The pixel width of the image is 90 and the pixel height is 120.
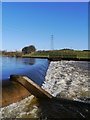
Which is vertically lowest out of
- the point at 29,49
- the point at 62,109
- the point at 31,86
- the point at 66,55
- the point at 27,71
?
the point at 62,109

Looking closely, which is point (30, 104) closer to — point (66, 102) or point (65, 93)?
point (66, 102)

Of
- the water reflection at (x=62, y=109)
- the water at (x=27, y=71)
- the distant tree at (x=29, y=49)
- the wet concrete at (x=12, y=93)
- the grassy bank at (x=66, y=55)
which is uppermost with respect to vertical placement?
the distant tree at (x=29, y=49)

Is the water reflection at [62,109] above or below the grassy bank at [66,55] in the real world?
below

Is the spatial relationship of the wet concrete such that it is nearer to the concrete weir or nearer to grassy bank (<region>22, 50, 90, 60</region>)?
the concrete weir

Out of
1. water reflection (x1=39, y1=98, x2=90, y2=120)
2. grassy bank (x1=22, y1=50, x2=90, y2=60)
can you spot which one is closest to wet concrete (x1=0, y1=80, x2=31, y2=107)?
water reflection (x1=39, y1=98, x2=90, y2=120)

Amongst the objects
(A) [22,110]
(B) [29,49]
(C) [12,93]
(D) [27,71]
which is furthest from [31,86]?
(B) [29,49]

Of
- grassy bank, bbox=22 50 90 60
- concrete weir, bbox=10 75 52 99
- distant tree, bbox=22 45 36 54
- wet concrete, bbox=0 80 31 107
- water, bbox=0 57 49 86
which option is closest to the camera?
wet concrete, bbox=0 80 31 107

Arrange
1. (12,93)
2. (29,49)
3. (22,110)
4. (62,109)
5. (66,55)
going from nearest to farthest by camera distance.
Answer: (22,110) → (62,109) → (12,93) → (66,55) → (29,49)

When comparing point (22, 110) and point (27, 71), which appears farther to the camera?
point (27, 71)

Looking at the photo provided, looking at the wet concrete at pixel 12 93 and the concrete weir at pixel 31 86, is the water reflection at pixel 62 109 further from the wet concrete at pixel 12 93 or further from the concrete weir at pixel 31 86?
the wet concrete at pixel 12 93

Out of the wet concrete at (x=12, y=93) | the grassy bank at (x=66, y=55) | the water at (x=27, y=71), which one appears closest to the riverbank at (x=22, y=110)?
the wet concrete at (x=12, y=93)

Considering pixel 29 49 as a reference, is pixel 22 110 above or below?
below

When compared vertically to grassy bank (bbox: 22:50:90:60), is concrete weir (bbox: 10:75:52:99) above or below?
below

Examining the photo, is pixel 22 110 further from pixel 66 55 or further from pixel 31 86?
pixel 66 55
